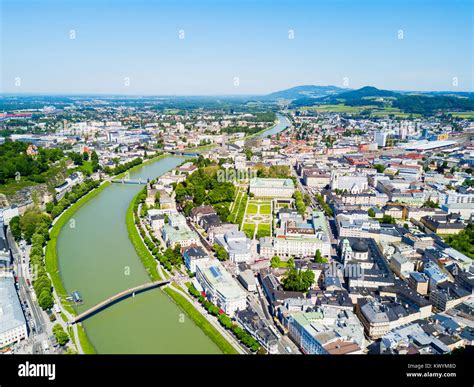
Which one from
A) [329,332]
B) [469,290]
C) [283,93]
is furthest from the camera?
[283,93]

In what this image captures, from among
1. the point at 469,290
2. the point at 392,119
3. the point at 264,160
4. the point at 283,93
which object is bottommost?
the point at 469,290

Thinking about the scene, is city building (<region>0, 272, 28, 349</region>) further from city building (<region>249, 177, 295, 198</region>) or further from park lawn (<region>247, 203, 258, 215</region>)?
city building (<region>249, 177, 295, 198</region>)

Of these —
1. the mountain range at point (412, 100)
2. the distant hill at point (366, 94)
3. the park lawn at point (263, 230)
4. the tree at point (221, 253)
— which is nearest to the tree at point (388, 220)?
the park lawn at point (263, 230)

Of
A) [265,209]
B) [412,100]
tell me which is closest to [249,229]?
[265,209]

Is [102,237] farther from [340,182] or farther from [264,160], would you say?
[264,160]

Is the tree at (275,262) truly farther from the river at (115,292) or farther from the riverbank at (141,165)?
the riverbank at (141,165)
